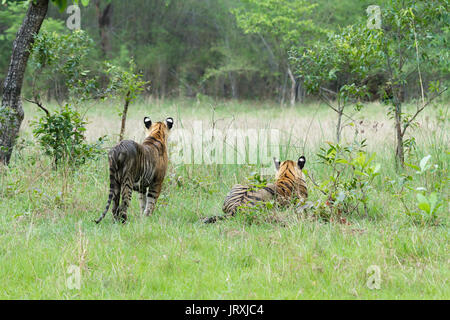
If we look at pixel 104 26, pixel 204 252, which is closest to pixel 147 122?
pixel 204 252

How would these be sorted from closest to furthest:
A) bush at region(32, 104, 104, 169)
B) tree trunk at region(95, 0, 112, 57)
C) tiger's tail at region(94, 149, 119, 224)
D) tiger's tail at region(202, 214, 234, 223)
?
1. tiger's tail at region(94, 149, 119, 224)
2. tiger's tail at region(202, 214, 234, 223)
3. bush at region(32, 104, 104, 169)
4. tree trunk at region(95, 0, 112, 57)

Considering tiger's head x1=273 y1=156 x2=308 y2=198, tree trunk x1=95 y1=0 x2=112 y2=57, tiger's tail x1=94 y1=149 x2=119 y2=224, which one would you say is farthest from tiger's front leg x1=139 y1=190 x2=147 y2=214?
tree trunk x1=95 y1=0 x2=112 y2=57

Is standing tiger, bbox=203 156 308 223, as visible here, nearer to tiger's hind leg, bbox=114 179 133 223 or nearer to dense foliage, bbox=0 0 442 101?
tiger's hind leg, bbox=114 179 133 223

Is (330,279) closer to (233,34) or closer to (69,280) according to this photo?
(69,280)

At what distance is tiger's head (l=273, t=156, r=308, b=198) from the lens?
21.6 feet

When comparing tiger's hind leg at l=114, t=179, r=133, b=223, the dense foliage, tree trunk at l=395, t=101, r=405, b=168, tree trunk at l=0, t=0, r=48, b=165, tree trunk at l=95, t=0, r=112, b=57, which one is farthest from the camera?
the dense foliage

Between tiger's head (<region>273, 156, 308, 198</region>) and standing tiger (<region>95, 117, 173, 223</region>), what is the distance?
4.98ft

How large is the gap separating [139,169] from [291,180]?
1959 mm

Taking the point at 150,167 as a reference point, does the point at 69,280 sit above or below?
below

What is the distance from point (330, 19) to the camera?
113ft

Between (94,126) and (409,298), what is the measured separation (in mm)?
11438

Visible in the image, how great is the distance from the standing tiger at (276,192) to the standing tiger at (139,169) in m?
0.90

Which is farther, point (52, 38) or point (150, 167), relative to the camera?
point (52, 38)
